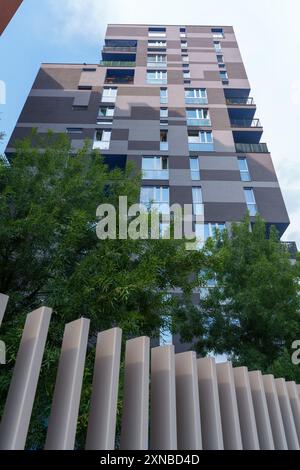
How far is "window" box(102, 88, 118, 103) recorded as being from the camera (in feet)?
76.9

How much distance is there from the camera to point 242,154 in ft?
68.6

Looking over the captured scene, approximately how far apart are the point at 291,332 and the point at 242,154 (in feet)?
50.2

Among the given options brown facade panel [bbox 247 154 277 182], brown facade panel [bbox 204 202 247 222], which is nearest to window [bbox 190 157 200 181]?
brown facade panel [bbox 204 202 247 222]

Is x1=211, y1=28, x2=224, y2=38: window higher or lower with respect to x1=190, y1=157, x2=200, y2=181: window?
higher

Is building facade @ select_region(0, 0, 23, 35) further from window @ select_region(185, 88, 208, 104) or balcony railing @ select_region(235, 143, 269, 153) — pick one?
window @ select_region(185, 88, 208, 104)

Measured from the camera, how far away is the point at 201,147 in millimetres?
20906

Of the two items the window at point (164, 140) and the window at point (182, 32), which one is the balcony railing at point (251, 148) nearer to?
the window at point (164, 140)

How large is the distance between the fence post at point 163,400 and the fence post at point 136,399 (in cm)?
14

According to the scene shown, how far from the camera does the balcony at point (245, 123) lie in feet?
76.5

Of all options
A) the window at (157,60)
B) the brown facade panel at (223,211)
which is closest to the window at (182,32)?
the window at (157,60)

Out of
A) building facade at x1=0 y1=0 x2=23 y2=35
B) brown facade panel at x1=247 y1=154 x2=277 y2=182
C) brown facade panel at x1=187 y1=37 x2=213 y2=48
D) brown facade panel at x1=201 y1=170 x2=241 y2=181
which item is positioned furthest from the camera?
brown facade panel at x1=187 y1=37 x2=213 y2=48

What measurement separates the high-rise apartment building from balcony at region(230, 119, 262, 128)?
69mm

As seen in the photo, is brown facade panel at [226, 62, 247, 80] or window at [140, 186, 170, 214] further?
brown facade panel at [226, 62, 247, 80]

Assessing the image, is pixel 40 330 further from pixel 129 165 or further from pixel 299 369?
pixel 299 369
